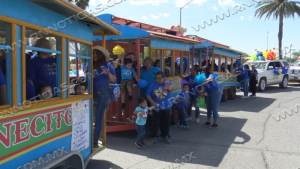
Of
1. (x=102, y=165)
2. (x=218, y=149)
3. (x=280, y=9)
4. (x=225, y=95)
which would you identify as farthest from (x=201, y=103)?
(x=280, y=9)

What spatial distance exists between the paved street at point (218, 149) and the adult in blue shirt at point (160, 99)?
409 millimetres

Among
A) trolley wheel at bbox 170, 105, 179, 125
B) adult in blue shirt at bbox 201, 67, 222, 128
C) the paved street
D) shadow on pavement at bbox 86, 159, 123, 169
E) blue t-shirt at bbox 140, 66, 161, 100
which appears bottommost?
shadow on pavement at bbox 86, 159, 123, 169

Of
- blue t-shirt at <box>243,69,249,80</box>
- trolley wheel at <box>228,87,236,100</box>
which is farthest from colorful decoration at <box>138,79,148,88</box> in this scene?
blue t-shirt at <box>243,69,249,80</box>

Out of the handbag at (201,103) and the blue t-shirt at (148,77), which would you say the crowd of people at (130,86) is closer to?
the blue t-shirt at (148,77)

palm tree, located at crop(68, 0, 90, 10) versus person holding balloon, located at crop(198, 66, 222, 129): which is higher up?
palm tree, located at crop(68, 0, 90, 10)

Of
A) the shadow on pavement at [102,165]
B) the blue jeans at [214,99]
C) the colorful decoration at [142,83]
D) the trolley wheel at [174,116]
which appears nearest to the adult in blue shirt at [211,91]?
the blue jeans at [214,99]

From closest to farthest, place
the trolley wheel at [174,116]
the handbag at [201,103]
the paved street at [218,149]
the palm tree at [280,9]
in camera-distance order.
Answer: the paved street at [218,149] → the handbag at [201,103] → the trolley wheel at [174,116] → the palm tree at [280,9]

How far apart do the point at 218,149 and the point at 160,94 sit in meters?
1.64

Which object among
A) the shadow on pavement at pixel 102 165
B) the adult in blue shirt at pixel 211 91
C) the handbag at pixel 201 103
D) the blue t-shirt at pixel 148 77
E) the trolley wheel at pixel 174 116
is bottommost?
the shadow on pavement at pixel 102 165

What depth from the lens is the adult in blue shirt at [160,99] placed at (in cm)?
550

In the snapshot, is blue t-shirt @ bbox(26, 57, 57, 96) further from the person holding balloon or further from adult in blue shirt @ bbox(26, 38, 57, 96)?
the person holding balloon

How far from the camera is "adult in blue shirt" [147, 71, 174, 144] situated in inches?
217

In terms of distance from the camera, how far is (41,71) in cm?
319

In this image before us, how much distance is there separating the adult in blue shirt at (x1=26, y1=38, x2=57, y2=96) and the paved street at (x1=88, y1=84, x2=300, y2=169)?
1945 mm
